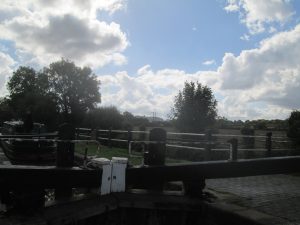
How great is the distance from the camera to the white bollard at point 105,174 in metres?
6.91

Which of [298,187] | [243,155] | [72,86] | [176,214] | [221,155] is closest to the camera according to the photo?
[176,214]

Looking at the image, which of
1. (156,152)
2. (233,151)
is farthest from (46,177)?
(233,151)

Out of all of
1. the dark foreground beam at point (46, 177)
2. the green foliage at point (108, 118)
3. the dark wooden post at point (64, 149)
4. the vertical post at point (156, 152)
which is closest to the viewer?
the dark foreground beam at point (46, 177)

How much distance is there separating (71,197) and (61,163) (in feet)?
1.88

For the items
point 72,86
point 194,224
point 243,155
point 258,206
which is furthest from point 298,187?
point 72,86

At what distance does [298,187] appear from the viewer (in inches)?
377

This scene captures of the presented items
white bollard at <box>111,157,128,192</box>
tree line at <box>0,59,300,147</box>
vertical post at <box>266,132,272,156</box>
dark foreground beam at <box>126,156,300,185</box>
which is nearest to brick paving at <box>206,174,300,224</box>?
dark foreground beam at <box>126,156,300,185</box>

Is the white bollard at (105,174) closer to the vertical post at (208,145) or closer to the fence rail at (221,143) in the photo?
the fence rail at (221,143)

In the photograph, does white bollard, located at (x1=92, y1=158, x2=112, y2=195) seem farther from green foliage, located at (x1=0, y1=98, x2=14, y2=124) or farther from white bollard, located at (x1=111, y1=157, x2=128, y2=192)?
green foliage, located at (x1=0, y1=98, x2=14, y2=124)

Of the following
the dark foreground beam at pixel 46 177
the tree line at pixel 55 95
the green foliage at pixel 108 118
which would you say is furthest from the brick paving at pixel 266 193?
the tree line at pixel 55 95

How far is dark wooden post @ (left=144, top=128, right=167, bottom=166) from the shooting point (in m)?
7.61

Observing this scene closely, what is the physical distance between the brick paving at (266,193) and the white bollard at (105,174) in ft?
7.20

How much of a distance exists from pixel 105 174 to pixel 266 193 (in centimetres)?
348

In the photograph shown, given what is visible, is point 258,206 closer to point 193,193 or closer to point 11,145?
point 193,193
